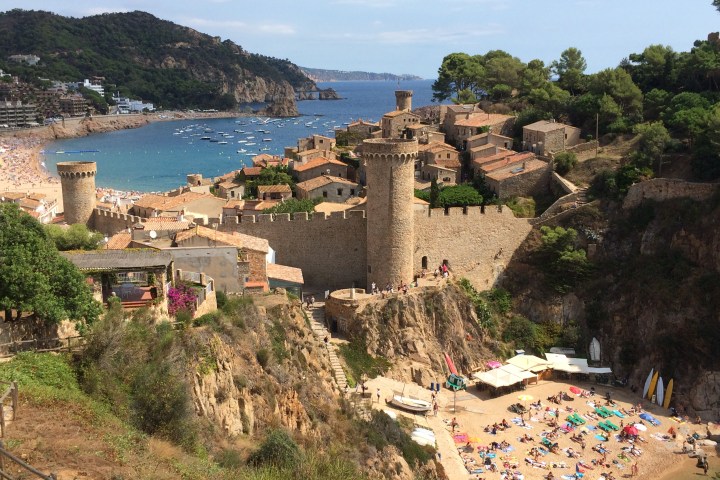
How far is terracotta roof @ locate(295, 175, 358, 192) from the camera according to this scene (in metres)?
36.2

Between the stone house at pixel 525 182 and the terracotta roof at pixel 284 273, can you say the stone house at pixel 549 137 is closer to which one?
the stone house at pixel 525 182

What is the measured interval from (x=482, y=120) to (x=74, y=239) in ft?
86.9

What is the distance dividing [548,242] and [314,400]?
47.2 feet

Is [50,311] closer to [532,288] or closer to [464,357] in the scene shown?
[464,357]

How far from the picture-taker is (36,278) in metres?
12.9

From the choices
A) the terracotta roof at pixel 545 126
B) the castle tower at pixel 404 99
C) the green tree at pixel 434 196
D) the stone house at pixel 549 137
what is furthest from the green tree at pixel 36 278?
the castle tower at pixel 404 99

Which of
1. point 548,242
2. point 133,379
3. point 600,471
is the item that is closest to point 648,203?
point 548,242

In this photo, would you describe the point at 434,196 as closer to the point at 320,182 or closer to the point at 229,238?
the point at 320,182

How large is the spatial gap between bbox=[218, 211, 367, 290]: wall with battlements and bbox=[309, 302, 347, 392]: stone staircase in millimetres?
1497

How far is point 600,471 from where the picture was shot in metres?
22.4

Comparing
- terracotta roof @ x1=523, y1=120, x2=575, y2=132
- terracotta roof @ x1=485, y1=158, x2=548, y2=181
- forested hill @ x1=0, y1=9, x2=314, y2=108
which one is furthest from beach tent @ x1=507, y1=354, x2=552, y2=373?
forested hill @ x1=0, y1=9, x2=314, y2=108

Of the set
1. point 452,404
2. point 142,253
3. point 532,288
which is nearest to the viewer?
point 142,253

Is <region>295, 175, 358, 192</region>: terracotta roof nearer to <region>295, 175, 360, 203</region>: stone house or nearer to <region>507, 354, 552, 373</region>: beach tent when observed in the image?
<region>295, 175, 360, 203</region>: stone house

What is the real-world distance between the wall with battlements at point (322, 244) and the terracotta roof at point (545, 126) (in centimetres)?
1446
